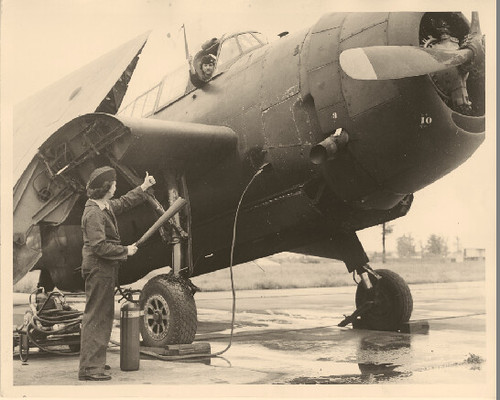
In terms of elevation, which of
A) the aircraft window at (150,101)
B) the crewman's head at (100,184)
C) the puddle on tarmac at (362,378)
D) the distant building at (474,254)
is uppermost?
the aircraft window at (150,101)

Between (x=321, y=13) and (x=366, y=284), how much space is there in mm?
4020

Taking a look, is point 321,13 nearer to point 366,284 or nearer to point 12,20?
point 12,20

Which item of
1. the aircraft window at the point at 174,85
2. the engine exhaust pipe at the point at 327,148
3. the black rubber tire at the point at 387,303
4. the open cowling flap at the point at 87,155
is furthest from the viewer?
the black rubber tire at the point at 387,303

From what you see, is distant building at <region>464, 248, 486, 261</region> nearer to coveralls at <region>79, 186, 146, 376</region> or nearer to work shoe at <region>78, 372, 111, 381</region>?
coveralls at <region>79, 186, 146, 376</region>

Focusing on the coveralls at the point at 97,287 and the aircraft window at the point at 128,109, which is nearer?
the coveralls at the point at 97,287

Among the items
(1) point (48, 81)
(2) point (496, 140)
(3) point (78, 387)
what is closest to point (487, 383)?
(2) point (496, 140)

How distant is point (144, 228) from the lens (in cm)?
876

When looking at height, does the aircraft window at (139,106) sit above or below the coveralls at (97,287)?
above

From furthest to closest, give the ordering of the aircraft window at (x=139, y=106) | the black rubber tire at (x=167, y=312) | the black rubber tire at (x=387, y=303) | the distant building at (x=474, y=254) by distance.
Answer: the aircraft window at (x=139, y=106), the black rubber tire at (x=387, y=303), the black rubber tire at (x=167, y=312), the distant building at (x=474, y=254)

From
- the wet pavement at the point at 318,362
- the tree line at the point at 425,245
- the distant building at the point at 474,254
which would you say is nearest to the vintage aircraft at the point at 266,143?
the wet pavement at the point at 318,362

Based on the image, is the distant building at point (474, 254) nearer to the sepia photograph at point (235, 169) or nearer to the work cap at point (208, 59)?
the sepia photograph at point (235, 169)

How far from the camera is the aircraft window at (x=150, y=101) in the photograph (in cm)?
934

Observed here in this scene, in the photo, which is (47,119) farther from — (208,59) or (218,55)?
(218,55)

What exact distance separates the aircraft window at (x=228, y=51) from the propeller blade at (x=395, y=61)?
7.51ft
